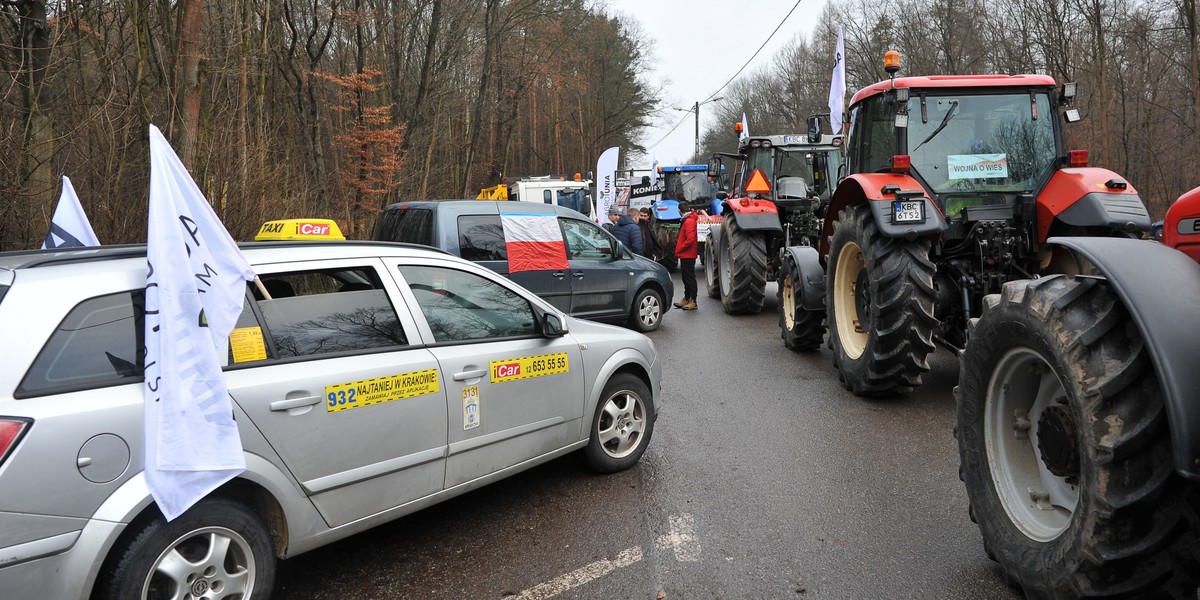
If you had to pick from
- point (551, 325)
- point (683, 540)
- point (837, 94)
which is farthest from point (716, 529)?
point (837, 94)

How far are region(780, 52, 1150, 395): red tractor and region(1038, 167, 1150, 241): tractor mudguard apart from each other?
11 mm

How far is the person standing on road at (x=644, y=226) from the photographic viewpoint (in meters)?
14.3

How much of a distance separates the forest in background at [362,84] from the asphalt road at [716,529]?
17.9 feet

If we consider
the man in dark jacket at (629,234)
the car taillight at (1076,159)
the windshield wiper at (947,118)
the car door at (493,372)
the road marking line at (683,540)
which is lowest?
the road marking line at (683,540)

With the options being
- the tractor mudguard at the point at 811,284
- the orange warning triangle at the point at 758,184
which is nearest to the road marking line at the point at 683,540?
the tractor mudguard at the point at 811,284

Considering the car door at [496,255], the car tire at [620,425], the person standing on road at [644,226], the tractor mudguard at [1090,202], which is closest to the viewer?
the car tire at [620,425]

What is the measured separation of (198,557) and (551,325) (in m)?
2.19

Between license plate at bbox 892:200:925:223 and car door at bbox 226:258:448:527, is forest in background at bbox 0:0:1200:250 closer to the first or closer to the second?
car door at bbox 226:258:448:527

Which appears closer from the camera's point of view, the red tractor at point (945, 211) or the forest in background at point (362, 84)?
the red tractor at point (945, 211)

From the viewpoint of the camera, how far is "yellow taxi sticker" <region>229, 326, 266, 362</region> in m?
3.11

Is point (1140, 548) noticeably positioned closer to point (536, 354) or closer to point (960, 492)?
point (960, 492)

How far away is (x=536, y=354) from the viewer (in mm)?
4410

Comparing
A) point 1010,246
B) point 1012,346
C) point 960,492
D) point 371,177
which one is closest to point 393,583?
point 1012,346

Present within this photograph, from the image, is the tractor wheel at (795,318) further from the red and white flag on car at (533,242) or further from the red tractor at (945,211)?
the red and white flag on car at (533,242)
